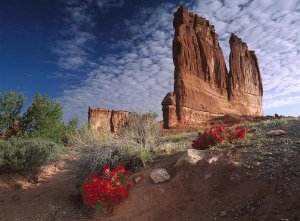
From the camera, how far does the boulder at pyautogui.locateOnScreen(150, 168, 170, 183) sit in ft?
26.6

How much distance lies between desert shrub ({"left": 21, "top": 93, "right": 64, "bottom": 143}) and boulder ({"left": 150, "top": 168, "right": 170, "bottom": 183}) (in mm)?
15430

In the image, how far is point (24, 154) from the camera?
523 inches

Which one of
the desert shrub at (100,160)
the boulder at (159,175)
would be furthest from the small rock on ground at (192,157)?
the desert shrub at (100,160)

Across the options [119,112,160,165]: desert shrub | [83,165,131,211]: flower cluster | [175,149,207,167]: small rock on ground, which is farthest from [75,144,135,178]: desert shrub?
[175,149,207,167]: small rock on ground

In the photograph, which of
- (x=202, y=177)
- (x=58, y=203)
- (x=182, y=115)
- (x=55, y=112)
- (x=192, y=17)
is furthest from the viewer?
(x=192, y=17)

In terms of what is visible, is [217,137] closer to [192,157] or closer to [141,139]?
[192,157]

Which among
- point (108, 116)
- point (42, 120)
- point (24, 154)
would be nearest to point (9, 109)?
point (42, 120)

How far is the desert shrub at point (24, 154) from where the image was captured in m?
12.9

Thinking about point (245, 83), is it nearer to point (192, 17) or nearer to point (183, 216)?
point (192, 17)

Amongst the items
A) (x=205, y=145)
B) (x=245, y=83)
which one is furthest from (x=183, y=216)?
(x=245, y=83)

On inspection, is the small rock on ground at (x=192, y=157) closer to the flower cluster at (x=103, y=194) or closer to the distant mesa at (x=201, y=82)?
the flower cluster at (x=103, y=194)

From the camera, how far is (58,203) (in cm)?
927

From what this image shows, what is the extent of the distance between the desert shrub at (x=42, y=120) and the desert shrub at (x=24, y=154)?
26.1 ft

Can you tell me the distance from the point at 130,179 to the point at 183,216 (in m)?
2.49
